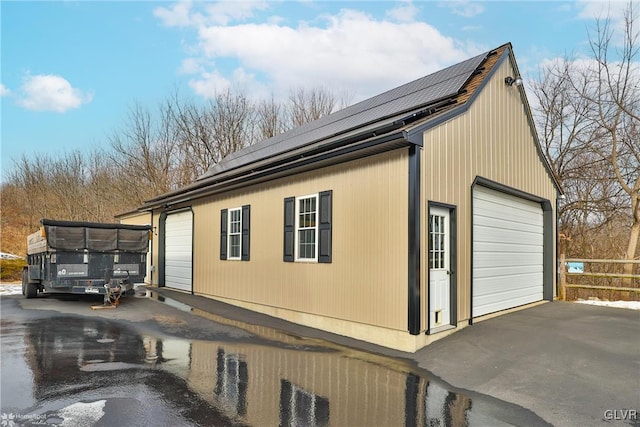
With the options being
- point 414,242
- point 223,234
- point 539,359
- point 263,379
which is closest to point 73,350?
point 263,379

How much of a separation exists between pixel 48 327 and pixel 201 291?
15.5 feet

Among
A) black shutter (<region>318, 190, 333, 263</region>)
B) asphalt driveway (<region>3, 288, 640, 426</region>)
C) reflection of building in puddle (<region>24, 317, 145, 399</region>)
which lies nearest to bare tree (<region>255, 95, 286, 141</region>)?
asphalt driveway (<region>3, 288, 640, 426</region>)

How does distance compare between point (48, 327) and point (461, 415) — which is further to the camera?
point (48, 327)

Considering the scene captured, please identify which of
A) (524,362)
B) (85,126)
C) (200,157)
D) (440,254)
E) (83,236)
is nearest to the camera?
(524,362)

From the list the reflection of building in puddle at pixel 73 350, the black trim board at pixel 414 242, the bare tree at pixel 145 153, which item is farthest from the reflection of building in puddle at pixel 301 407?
the bare tree at pixel 145 153

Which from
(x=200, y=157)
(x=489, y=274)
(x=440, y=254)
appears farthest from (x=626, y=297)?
(x=200, y=157)

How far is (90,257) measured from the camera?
10094mm

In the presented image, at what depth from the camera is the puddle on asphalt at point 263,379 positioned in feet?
13.2

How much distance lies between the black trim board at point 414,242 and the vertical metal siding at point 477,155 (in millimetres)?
231

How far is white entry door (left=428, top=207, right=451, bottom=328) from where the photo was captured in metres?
6.75

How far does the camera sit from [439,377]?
17.3 feet

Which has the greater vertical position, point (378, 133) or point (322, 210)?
point (378, 133)

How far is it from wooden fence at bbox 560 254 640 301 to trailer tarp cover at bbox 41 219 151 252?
474 inches

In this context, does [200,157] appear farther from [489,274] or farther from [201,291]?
[489,274]
